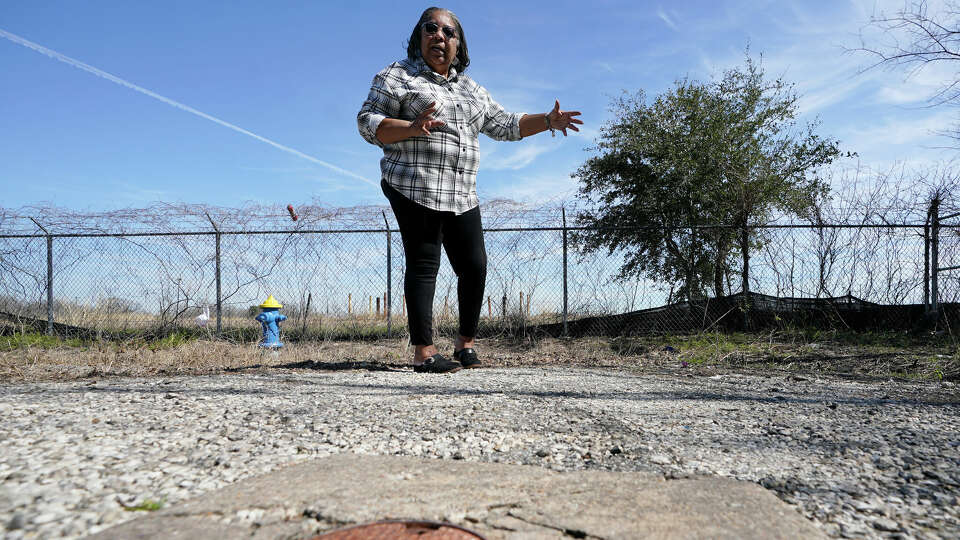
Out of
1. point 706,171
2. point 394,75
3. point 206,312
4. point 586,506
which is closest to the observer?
point 586,506

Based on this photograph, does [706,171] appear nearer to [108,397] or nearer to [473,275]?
[473,275]

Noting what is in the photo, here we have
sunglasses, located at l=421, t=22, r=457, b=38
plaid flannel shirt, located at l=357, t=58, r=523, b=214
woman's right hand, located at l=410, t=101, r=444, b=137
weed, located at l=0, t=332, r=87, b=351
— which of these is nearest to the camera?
woman's right hand, located at l=410, t=101, r=444, b=137

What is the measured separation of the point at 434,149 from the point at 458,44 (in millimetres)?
715

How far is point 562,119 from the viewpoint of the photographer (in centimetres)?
321

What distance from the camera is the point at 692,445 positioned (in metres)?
1.71

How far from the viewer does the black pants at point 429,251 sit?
3037 mm

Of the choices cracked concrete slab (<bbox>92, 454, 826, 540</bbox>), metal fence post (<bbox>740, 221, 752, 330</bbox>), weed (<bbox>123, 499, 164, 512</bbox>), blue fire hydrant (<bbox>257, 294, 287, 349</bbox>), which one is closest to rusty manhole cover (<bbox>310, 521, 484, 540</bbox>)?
cracked concrete slab (<bbox>92, 454, 826, 540</bbox>)

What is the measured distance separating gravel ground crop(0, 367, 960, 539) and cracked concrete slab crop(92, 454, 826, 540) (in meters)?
0.10

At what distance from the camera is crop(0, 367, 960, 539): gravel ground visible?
1.22 meters

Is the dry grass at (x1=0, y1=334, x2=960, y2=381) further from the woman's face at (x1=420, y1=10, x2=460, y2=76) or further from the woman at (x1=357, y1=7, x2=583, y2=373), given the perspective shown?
the woman's face at (x1=420, y1=10, x2=460, y2=76)

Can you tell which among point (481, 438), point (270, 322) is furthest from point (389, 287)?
point (481, 438)

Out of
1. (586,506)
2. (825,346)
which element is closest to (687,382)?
(586,506)

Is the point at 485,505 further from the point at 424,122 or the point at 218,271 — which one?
the point at 218,271

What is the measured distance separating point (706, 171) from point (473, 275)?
703cm
